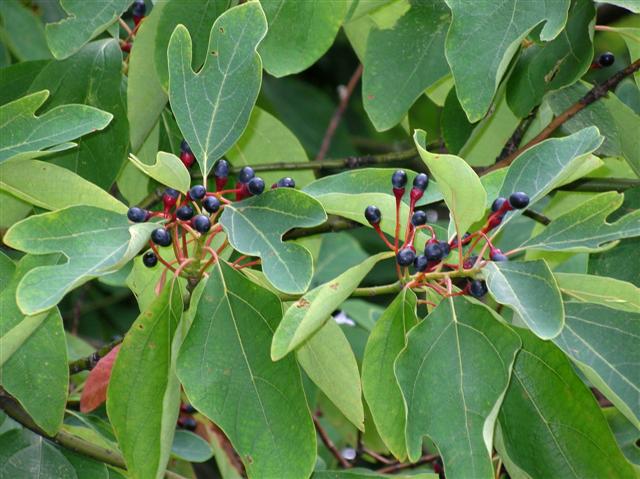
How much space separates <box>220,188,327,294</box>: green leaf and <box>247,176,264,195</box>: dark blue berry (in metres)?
0.02

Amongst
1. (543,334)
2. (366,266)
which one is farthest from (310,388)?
(543,334)

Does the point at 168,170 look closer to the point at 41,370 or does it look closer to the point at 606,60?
the point at 41,370

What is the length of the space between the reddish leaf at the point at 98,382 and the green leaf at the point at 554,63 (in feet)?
2.95

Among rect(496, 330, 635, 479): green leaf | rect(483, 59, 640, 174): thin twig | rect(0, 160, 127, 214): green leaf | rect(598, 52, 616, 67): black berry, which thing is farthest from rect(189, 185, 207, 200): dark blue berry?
rect(598, 52, 616, 67): black berry

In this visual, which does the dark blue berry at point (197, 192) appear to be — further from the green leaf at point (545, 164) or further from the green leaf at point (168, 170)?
the green leaf at point (545, 164)

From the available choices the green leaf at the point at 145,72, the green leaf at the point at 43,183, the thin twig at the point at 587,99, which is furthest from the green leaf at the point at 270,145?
the green leaf at the point at 43,183

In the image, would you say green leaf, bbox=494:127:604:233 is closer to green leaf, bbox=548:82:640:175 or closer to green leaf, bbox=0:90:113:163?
green leaf, bbox=548:82:640:175

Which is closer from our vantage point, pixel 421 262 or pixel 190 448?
→ pixel 421 262

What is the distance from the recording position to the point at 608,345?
159 centimetres

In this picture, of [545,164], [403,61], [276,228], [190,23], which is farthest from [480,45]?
[190,23]

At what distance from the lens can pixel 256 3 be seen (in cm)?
162

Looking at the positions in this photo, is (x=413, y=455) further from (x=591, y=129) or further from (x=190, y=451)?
(x=190, y=451)

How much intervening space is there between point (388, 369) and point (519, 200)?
0.32 m

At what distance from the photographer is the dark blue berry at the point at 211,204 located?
160 cm
